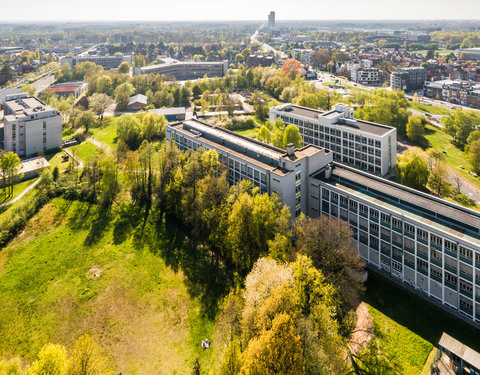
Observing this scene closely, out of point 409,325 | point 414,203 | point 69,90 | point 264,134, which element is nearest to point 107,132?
point 69,90

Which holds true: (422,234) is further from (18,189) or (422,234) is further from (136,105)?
(136,105)

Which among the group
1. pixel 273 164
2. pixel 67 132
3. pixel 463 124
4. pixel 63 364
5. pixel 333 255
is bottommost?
pixel 63 364

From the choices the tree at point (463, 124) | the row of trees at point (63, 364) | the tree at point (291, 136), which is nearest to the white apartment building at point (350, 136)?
the tree at point (291, 136)

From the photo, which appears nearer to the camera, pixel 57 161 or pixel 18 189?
pixel 18 189

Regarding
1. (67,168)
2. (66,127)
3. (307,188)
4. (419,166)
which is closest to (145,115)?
(67,168)

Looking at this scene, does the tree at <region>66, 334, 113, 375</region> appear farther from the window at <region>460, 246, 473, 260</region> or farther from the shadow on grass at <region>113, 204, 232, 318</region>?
the window at <region>460, 246, 473, 260</region>

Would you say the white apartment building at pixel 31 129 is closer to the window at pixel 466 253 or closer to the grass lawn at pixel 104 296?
the grass lawn at pixel 104 296
